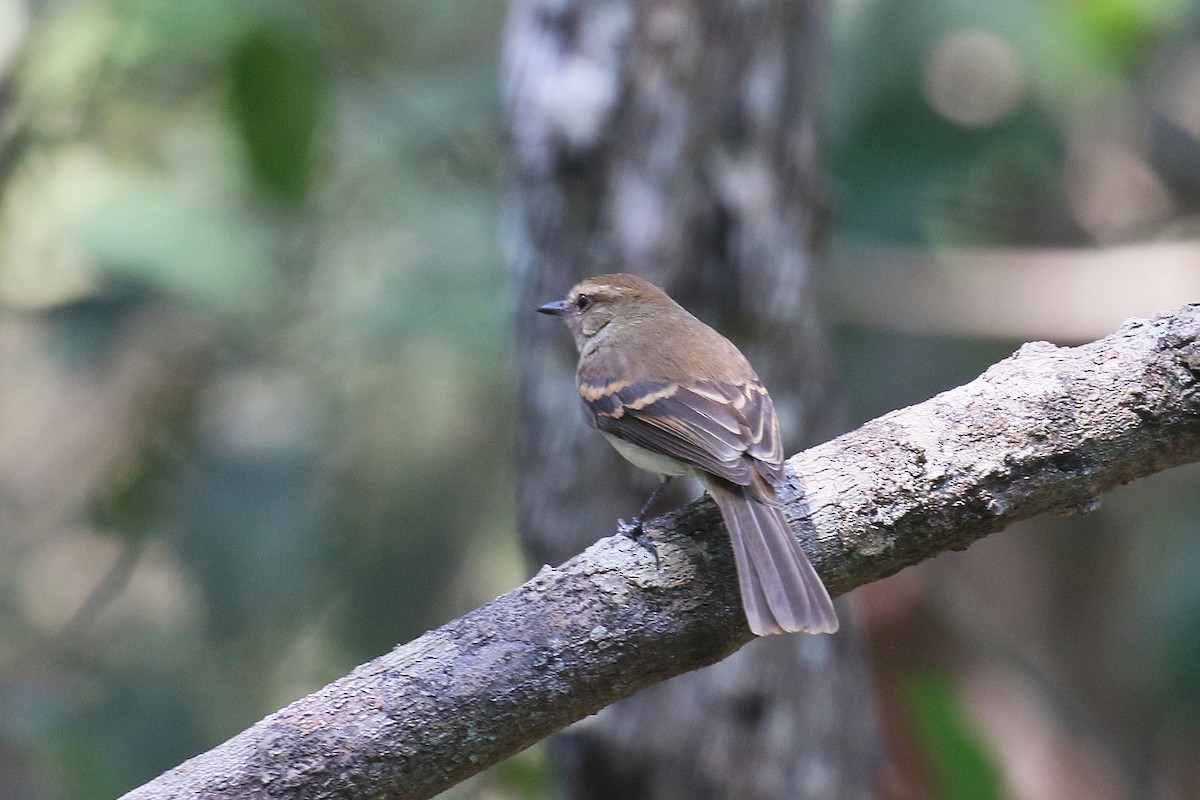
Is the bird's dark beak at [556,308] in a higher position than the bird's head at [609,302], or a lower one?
lower

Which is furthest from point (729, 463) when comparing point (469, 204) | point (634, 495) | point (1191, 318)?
point (469, 204)

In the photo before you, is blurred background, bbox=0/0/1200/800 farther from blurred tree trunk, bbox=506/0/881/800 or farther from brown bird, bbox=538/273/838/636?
brown bird, bbox=538/273/838/636

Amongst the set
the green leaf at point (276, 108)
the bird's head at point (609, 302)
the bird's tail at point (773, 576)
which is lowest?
the bird's tail at point (773, 576)

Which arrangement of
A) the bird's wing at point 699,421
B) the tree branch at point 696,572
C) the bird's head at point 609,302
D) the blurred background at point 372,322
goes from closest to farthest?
the tree branch at point 696,572 → the bird's wing at point 699,421 → the bird's head at point 609,302 → the blurred background at point 372,322

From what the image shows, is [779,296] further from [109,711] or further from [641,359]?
[109,711]

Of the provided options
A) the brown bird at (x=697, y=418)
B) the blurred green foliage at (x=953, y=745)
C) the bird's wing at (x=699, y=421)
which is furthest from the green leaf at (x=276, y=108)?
the blurred green foliage at (x=953, y=745)

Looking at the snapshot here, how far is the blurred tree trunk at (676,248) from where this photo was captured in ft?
14.2

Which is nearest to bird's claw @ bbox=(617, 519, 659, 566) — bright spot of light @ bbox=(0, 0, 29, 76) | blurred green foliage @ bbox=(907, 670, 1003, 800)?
blurred green foliage @ bbox=(907, 670, 1003, 800)

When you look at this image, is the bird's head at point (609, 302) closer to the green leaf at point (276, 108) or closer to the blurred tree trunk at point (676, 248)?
the blurred tree trunk at point (676, 248)

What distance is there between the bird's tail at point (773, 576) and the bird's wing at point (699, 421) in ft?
0.48

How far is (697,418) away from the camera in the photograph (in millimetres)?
3268

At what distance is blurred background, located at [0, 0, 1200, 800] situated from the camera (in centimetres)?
536

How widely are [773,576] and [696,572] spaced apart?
0.20 m

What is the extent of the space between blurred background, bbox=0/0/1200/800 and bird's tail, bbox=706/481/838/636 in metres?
2.13
